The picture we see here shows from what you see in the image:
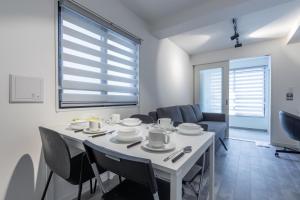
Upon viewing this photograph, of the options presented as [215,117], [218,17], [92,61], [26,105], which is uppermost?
[218,17]

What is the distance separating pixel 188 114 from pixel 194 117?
30 centimetres

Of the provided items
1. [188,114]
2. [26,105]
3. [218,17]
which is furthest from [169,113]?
[26,105]

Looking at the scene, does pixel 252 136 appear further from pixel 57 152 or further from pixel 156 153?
pixel 57 152

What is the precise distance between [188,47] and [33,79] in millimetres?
3600

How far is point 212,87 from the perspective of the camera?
434 centimetres

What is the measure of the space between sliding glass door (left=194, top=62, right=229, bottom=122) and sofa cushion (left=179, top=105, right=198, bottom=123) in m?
1.08

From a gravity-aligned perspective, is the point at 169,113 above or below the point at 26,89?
below

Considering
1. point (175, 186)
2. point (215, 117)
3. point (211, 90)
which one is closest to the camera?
point (175, 186)

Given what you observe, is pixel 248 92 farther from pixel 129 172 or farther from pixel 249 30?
pixel 129 172

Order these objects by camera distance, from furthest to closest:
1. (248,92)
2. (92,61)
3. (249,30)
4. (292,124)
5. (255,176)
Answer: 1. (248,92)
2. (249,30)
3. (292,124)
4. (255,176)
5. (92,61)

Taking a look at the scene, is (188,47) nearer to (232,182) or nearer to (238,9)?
(238,9)

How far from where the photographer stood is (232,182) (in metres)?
1.90

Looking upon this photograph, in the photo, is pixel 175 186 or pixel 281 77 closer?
pixel 175 186

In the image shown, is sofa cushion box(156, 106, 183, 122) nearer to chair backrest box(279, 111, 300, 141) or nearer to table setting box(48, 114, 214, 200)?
table setting box(48, 114, 214, 200)
